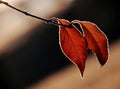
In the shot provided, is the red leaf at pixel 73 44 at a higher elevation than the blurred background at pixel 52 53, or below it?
higher

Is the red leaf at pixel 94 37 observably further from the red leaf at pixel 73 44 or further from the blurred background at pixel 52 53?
the blurred background at pixel 52 53

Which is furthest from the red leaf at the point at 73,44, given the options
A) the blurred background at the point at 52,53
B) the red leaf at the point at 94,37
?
the blurred background at the point at 52,53

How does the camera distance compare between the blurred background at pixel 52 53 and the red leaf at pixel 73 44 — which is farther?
the blurred background at pixel 52 53

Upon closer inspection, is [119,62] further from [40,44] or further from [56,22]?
[56,22]

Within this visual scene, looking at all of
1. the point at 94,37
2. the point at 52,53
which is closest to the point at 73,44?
the point at 94,37

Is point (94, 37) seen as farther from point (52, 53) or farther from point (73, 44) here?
point (52, 53)
